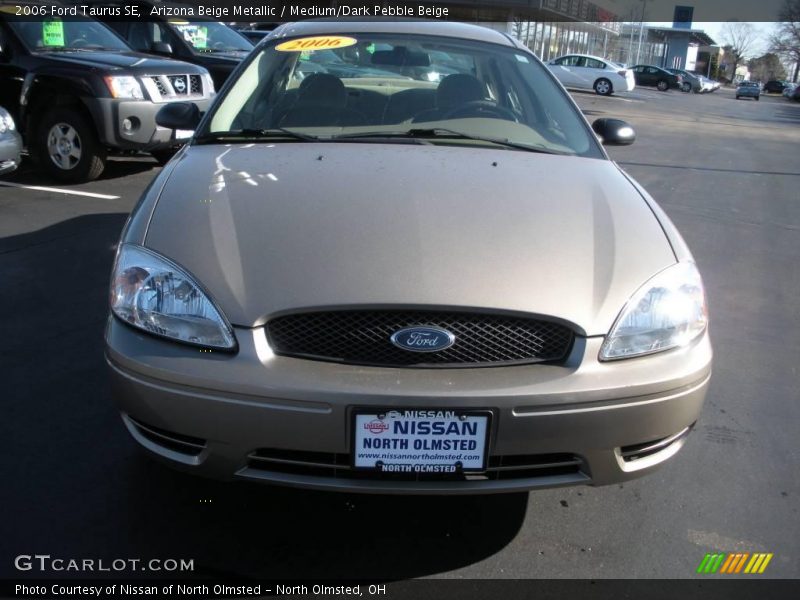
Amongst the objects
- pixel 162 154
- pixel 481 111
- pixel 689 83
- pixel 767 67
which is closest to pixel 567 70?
pixel 689 83

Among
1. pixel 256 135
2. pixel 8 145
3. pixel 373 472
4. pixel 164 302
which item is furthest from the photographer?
pixel 8 145

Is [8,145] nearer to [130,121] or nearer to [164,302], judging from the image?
[130,121]

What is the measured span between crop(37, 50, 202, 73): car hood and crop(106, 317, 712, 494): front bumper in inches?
233

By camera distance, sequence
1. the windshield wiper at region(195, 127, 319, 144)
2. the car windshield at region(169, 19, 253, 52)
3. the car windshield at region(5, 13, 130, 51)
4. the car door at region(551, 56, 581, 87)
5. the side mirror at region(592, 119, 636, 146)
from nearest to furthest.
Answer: the windshield wiper at region(195, 127, 319, 144) < the side mirror at region(592, 119, 636, 146) < the car windshield at region(5, 13, 130, 51) < the car windshield at region(169, 19, 253, 52) < the car door at region(551, 56, 581, 87)

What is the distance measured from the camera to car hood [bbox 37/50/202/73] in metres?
7.25

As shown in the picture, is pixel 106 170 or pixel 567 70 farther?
pixel 567 70

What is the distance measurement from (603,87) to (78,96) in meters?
26.5

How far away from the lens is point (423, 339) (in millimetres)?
2088

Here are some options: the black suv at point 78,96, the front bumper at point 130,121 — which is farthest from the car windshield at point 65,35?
the front bumper at point 130,121

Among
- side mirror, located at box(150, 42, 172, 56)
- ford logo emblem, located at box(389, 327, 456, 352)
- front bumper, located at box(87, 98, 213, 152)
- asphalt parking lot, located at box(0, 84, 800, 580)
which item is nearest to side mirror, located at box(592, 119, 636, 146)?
asphalt parking lot, located at box(0, 84, 800, 580)

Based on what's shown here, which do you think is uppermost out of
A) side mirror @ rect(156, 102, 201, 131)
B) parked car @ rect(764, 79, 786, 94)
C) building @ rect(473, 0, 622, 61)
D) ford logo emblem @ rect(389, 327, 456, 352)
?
building @ rect(473, 0, 622, 61)

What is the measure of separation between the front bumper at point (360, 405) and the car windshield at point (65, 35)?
6.80m

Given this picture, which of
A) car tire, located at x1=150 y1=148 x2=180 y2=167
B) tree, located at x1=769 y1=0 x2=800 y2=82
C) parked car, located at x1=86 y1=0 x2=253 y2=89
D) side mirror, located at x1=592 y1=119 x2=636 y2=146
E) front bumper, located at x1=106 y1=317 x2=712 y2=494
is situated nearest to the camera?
front bumper, located at x1=106 y1=317 x2=712 y2=494

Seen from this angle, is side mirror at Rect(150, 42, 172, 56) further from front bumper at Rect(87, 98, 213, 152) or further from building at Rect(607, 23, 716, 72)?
building at Rect(607, 23, 716, 72)
